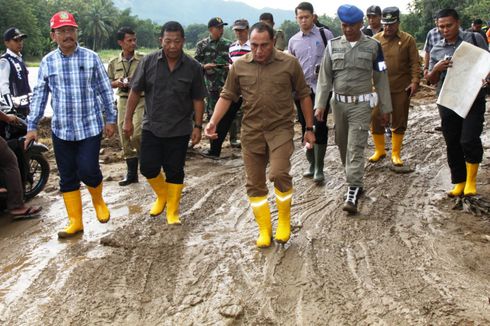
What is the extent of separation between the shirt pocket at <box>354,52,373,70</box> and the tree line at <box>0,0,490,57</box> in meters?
32.1

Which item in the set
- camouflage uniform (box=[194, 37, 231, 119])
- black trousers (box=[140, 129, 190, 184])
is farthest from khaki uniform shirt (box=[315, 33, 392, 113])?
camouflage uniform (box=[194, 37, 231, 119])

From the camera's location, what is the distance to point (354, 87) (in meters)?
5.51

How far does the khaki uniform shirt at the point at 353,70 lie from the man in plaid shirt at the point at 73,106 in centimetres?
229

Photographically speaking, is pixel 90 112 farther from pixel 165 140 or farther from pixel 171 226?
pixel 171 226

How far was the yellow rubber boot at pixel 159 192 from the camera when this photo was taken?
5.49 m

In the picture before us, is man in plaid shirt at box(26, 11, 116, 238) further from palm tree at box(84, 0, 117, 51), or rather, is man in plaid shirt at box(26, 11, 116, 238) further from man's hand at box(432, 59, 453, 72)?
palm tree at box(84, 0, 117, 51)

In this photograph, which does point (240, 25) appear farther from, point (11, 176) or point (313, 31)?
point (11, 176)

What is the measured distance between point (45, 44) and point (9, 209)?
69453mm

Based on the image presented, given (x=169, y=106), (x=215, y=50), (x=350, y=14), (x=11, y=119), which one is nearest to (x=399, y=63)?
(x=350, y=14)

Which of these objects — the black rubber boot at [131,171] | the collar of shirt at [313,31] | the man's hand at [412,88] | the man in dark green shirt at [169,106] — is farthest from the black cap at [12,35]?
the man's hand at [412,88]

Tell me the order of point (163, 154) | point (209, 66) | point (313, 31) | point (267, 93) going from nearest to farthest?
point (267, 93) < point (163, 154) < point (313, 31) < point (209, 66)

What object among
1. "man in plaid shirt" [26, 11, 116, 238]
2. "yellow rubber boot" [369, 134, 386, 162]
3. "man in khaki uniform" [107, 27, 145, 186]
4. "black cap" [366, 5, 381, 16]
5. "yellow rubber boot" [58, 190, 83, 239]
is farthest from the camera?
"black cap" [366, 5, 381, 16]

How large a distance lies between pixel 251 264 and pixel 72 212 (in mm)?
2000

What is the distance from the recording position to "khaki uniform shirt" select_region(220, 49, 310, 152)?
14.7 ft
